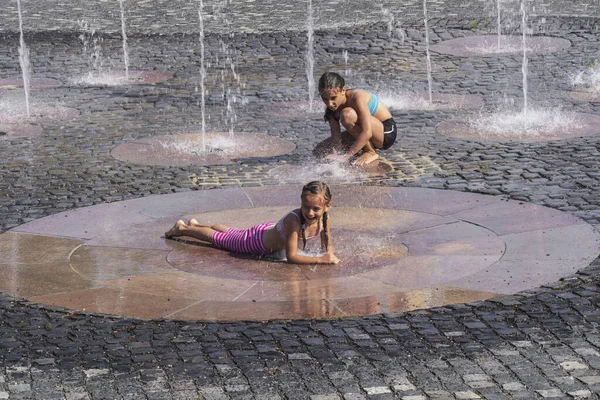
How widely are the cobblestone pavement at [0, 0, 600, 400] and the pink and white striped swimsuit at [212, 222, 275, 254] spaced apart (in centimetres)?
132

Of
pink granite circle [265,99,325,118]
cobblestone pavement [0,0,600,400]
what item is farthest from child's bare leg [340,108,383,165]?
pink granite circle [265,99,325,118]

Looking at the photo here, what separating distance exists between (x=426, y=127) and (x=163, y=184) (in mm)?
3375

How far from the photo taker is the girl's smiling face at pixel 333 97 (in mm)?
10742

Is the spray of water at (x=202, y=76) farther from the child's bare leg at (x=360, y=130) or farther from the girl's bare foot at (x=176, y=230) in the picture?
the girl's bare foot at (x=176, y=230)

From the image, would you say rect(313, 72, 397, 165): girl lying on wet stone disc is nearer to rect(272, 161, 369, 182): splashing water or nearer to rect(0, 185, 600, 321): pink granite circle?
rect(272, 161, 369, 182): splashing water

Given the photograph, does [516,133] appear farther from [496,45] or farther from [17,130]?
[496,45]

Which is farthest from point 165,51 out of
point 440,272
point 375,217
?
→ point 440,272

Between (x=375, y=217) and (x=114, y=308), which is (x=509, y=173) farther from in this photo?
(x=114, y=308)

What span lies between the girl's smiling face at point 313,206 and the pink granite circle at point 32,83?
29.1 feet

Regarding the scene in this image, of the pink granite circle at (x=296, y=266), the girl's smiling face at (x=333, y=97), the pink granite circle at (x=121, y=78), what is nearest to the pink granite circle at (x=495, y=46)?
the pink granite circle at (x=121, y=78)

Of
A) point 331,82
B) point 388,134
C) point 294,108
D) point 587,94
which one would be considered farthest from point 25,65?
point 331,82

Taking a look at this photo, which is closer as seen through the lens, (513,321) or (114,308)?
(513,321)

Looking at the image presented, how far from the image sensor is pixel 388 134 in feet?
37.7

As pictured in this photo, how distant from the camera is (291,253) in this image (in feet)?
27.0
